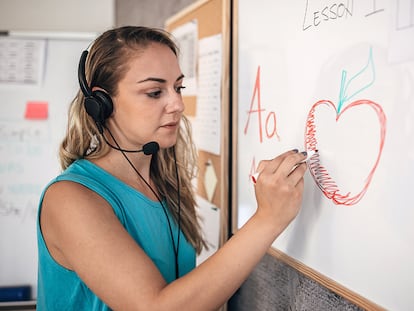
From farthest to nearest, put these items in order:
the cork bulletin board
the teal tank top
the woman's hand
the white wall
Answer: the white wall, the cork bulletin board, the teal tank top, the woman's hand

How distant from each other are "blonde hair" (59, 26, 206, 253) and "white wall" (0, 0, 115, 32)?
1531 mm

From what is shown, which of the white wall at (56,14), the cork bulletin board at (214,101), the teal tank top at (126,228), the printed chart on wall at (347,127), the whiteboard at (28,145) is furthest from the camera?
the white wall at (56,14)

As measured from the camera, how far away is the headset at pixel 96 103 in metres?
0.83

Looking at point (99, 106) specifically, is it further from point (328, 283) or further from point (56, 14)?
point (56, 14)

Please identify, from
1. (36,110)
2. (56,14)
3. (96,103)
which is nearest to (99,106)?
(96,103)

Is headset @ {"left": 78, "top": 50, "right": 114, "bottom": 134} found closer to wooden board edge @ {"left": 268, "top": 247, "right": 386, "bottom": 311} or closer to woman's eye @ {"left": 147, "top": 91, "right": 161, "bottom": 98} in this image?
woman's eye @ {"left": 147, "top": 91, "right": 161, "bottom": 98}

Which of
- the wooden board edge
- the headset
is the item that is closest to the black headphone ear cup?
the headset

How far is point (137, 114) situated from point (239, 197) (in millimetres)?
320

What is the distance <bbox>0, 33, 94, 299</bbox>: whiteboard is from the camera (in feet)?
6.72

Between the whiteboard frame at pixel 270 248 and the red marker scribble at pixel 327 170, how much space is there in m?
0.13

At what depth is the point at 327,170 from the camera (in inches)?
28.0

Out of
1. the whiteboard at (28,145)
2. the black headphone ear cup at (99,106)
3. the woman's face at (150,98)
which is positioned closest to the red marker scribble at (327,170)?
the woman's face at (150,98)

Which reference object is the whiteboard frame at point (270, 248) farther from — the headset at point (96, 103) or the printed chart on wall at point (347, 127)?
the headset at point (96, 103)

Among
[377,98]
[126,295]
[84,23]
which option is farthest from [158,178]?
[84,23]
